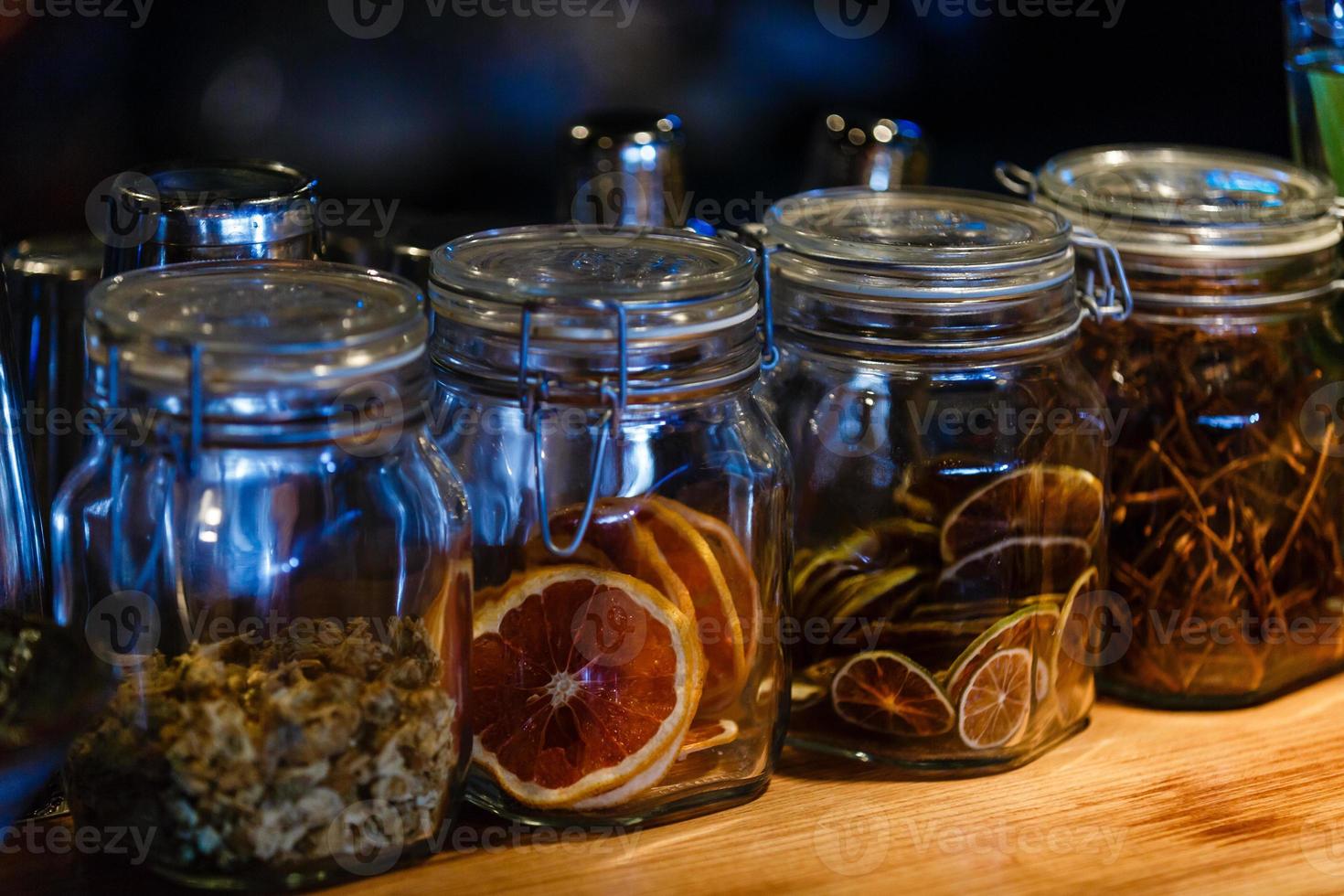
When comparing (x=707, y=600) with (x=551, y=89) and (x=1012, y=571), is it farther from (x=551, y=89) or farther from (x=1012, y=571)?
(x=551, y=89)

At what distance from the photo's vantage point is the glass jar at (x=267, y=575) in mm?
590

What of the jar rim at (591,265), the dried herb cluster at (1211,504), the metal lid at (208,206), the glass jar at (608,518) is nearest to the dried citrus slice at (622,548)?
the glass jar at (608,518)

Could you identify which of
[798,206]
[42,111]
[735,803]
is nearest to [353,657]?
[735,803]

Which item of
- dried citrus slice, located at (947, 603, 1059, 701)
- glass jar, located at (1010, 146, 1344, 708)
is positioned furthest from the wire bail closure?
glass jar, located at (1010, 146, 1344, 708)

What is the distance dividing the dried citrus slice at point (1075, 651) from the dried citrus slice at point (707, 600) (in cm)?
19

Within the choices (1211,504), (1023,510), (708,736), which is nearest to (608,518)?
(708,736)

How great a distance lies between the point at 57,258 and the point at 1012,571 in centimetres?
58

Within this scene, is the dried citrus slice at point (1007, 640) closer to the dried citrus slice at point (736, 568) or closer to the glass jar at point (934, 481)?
the glass jar at point (934, 481)

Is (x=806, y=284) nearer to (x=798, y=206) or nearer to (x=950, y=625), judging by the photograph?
(x=798, y=206)

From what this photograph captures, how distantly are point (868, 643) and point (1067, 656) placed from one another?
12cm

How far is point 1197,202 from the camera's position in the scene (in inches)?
34.1

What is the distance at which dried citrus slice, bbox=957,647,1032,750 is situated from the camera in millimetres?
751

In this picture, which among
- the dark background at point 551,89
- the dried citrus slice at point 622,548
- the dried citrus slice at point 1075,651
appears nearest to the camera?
the dried citrus slice at point 622,548

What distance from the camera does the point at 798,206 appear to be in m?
0.83
